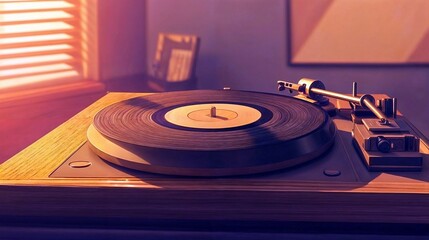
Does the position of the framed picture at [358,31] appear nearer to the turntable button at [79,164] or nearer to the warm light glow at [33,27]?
the warm light glow at [33,27]

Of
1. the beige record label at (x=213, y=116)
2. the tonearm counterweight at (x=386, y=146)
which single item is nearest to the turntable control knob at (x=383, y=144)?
the tonearm counterweight at (x=386, y=146)

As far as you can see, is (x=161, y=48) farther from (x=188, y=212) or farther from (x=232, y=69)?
(x=188, y=212)

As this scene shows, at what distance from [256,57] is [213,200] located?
3.65ft

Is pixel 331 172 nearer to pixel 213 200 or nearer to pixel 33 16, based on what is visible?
pixel 213 200

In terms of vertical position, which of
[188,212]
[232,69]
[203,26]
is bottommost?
[188,212]

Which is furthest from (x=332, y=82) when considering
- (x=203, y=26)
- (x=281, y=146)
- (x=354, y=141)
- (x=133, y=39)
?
(x=281, y=146)

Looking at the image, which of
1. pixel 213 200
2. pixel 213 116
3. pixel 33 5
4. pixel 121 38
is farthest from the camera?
pixel 121 38

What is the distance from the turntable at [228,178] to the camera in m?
0.58

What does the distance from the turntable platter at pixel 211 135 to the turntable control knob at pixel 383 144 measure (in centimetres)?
7

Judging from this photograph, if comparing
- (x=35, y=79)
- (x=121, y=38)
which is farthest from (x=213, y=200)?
(x=121, y=38)

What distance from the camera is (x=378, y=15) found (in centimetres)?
163

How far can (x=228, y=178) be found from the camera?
609 mm

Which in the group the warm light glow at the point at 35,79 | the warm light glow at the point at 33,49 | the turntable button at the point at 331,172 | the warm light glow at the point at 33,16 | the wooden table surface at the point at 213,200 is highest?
the warm light glow at the point at 33,16

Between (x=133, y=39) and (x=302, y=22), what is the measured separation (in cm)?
49
